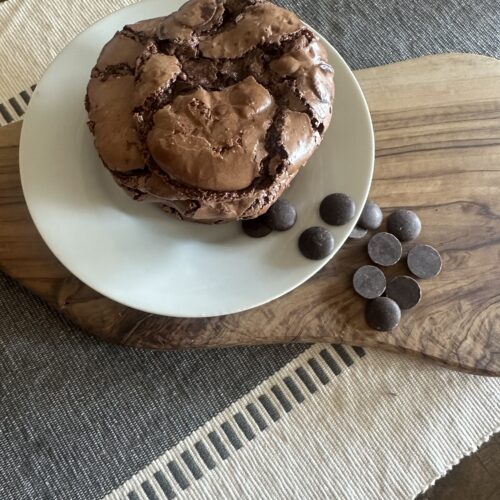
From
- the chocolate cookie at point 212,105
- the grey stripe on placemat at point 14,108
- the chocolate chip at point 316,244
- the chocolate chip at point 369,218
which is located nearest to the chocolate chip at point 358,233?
the chocolate chip at point 369,218

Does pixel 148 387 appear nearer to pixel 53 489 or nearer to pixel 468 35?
pixel 53 489

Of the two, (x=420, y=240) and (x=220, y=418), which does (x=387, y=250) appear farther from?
(x=220, y=418)

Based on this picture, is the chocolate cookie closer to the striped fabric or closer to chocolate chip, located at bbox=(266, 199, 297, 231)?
chocolate chip, located at bbox=(266, 199, 297, 231)

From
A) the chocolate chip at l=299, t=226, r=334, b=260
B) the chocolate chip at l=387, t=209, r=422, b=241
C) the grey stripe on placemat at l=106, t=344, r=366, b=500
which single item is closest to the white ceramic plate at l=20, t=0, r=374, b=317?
the chocolate chip at l=299, t=226, r=334, b=260

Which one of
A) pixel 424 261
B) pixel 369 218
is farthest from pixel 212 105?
pixel 424 261

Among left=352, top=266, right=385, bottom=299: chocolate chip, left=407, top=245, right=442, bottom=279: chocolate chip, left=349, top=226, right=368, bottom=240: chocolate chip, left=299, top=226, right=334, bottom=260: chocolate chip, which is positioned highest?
left=299, top=226, right=334, bottom=260: chocolate chip

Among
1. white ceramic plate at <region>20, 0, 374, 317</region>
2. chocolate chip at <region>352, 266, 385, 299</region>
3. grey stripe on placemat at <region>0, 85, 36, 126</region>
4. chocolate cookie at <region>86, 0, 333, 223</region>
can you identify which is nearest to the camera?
chocolate cookie at <region>86, 0, 333, 223</region>

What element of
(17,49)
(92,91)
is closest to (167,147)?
(92,91)
